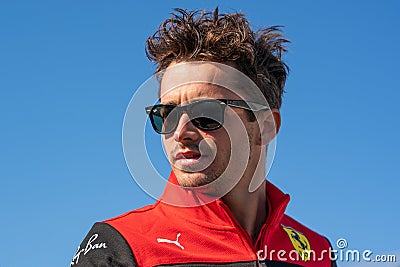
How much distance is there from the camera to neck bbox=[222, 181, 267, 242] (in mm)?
6648

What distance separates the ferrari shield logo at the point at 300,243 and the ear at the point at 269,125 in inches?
36.0

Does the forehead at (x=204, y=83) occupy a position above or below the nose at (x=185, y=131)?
above

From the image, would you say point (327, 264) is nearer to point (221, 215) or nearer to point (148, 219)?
point (221, 215)

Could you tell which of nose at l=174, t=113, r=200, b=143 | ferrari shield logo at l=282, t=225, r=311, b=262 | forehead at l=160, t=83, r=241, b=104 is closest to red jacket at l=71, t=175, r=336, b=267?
ferrari shield logo at l=282, t=225, r=311, b=262

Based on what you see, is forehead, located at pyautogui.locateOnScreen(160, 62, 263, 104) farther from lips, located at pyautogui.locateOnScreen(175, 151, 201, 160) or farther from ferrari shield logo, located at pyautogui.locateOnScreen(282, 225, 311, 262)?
ferrari shield logo, located at pyautogui.locateOnScreen(282, 225, 311, 262)

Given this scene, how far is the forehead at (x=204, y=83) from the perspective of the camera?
648 cm

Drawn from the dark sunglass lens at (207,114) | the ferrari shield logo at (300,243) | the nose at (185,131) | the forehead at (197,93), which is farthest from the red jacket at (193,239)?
the forehead at (197,93)

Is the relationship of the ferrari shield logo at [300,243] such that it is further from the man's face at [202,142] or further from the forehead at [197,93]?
the forehead at [197,93]

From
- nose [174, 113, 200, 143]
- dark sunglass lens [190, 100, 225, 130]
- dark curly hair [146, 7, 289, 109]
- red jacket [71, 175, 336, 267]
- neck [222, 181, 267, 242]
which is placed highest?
dark curly hair [146, 7, 289, 109]

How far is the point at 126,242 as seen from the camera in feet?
19.9

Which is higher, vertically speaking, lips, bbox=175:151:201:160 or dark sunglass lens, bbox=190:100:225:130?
dark sunglass lens, bbox=190:100:225:130

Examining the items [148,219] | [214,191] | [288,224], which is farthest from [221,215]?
[288,224]

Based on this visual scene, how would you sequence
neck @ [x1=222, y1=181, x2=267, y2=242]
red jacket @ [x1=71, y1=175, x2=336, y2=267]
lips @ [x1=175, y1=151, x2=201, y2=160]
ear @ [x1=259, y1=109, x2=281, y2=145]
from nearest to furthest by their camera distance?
red jacket @ [x1=71, y1=175, x2=336, y2=267], lips @ [x1=175, y1=151, x2=201, y2=160], neck @ [x1=222, y1=181, x2=267, y2=242], ear @ [x1=259, y1=109, x2=281, y2=145]

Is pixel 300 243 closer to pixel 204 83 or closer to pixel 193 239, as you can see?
pixel 193 239
